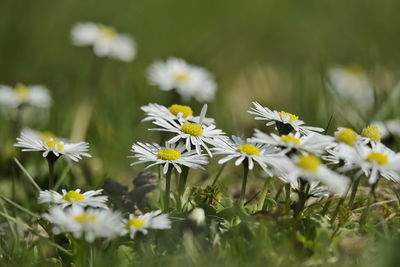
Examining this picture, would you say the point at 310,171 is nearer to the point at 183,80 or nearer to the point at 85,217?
the point at 85,217

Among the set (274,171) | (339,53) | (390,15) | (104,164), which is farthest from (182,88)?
(390,15)

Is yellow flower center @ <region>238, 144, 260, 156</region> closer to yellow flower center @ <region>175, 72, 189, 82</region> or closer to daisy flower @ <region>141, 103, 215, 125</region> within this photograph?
daisy flower @ <region>141, 103, 215, 125</region>

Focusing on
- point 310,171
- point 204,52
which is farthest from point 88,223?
point 204,52

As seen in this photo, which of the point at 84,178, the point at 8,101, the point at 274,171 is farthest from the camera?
the point at 8,101

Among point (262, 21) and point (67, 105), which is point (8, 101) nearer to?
point (67, 105)

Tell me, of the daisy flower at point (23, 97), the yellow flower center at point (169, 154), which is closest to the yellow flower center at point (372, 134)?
the yellow flower center at point (169, 154)

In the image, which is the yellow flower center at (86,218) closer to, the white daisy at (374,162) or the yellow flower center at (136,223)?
the yellow flower center at (136,223)
